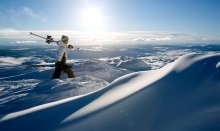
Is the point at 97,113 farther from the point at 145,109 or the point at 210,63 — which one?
the point at 210,63

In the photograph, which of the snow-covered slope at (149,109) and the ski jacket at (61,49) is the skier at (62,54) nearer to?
the ski jacket at (61,49)

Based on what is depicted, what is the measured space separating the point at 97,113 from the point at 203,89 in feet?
4.33

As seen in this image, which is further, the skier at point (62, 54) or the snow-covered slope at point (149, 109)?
the skier at point (62, 54)

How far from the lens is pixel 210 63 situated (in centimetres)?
427

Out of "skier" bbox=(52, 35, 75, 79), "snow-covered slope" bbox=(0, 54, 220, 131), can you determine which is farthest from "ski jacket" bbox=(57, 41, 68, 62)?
"snow-covered slope" bbox=(0, 54, 220, 131)

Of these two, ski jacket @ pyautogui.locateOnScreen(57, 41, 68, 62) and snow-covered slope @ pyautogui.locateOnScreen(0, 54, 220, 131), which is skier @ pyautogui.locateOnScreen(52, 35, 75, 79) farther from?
snow-covered slope @ pyautogui.locateOnScreen(0, 54, 220, 131)

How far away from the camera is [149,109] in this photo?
3.10 metres

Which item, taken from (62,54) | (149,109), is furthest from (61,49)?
(149,109)

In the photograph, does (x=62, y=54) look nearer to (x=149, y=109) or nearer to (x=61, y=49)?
(x=61, y=49)

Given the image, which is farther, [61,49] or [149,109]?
[61,49]

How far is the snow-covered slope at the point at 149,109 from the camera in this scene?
9.14 ft

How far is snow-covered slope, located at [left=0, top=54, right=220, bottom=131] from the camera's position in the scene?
2.79m

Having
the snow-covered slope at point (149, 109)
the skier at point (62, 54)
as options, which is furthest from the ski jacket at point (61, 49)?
the snow-covered slope at point (149, 109)

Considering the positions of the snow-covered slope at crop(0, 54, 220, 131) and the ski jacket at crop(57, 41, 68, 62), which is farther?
the ski jacket at crop(57, 41, 68, 62)
